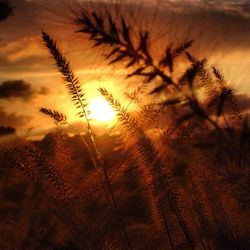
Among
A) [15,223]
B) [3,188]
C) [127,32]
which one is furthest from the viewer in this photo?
[3,188]

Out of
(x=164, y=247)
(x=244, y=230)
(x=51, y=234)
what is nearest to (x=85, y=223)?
(x=51, y=234)

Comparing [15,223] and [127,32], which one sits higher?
[15,223]

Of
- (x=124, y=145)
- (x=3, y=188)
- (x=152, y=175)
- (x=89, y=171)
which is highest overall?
(x=3, y=188)

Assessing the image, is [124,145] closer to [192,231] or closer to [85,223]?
[85,223]

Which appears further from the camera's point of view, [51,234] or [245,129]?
[51,234]

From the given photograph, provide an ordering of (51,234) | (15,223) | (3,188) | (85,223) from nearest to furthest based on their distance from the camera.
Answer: (85,223) < (51,234) < (15,223) < (3,188)

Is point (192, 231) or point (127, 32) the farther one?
point (192, 231)

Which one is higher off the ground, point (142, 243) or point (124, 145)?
point (124, 145)

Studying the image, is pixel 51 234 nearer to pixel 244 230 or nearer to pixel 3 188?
pixel 3 188

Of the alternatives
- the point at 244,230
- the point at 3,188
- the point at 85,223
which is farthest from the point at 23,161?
the point at 244,230
